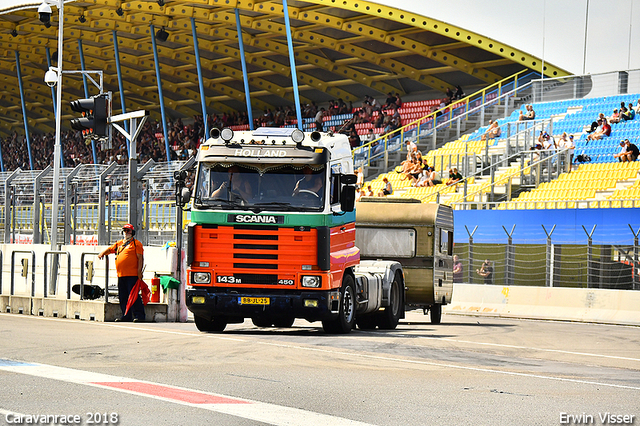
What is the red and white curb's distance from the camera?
7836mm

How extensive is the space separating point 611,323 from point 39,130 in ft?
236

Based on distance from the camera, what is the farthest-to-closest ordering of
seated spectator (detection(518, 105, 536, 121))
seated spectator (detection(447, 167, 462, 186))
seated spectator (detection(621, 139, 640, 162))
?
seated spectator (detection(518, 105, 536, 121)) < seated spectator (detection(447, 167, 462, 186)) < seated spectator (detection(621, 139, 640, 162))

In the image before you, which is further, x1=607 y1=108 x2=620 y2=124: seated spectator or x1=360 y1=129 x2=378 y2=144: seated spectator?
x1=360 y1=129 x2=378 y2=144: seated spectator

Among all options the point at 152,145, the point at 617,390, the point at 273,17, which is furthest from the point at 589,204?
the point at 152,145

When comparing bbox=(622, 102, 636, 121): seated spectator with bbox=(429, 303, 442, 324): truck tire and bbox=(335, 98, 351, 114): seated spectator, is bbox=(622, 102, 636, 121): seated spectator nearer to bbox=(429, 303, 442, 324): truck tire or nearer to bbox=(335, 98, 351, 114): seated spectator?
bbox=(429, 303, 442, 324): truck tire

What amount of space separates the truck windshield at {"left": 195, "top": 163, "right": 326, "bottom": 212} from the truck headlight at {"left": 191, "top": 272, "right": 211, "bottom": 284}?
1.08 meters

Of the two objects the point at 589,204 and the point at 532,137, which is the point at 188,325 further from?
the point at 532,137

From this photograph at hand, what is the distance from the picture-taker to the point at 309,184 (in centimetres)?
1577

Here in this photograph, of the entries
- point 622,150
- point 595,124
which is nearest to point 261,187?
point 622,150

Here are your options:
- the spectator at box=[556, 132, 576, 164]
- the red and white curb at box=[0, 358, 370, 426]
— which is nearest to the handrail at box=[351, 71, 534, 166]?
the spectator at box=[556, 132, 576, 164]

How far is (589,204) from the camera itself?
2764cm

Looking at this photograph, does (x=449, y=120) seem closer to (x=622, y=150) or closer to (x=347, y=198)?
(x=622, y=150)

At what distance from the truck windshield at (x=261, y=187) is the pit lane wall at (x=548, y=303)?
9447 millimetres

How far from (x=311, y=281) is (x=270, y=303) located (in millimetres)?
741
